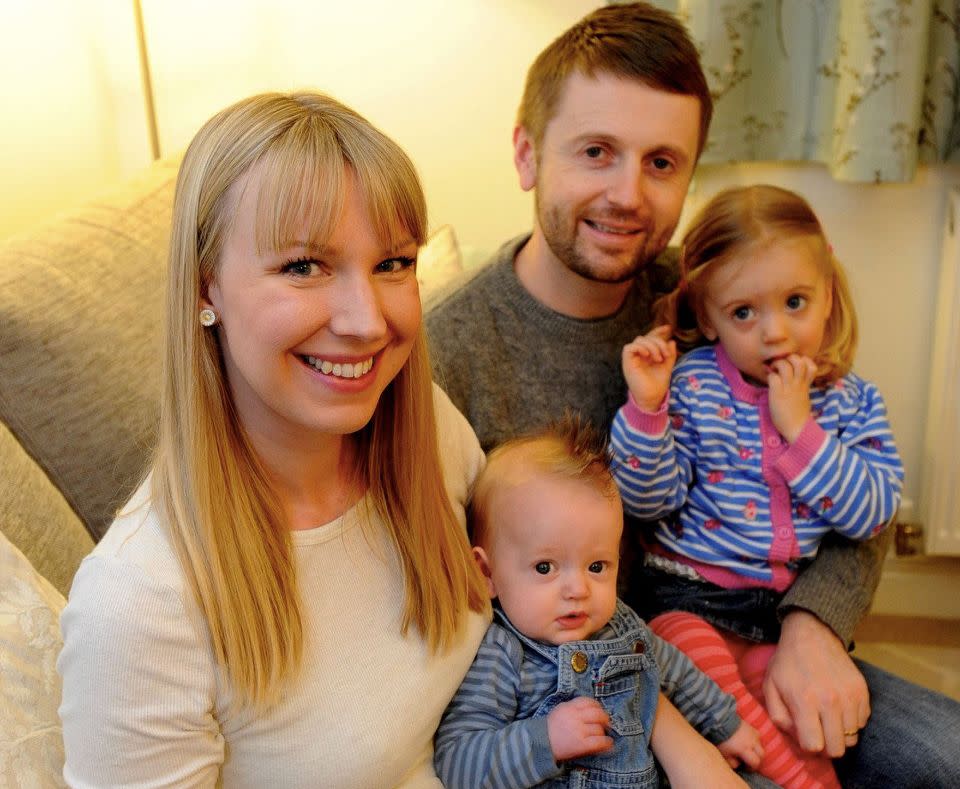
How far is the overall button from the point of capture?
1.18 metres

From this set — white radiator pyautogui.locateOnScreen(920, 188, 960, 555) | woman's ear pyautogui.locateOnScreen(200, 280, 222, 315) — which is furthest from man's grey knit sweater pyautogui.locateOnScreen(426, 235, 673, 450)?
white radiator pyautogui.locateOnScreen(920, 188, 960, 555)

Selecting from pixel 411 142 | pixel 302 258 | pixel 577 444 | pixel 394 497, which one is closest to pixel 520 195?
pixel 411 142

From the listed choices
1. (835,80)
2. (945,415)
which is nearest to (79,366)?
(835,80)

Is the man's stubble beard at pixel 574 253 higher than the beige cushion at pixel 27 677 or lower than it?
higher

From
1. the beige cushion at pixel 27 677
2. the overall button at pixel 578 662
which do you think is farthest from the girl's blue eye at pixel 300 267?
the overall button at pixel 578 662

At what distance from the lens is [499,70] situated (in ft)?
7.16

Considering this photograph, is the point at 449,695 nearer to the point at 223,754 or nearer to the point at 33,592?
the point at 223,754

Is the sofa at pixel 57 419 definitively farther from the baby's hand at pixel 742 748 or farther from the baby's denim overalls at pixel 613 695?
the baby's hand at pixel 742 748

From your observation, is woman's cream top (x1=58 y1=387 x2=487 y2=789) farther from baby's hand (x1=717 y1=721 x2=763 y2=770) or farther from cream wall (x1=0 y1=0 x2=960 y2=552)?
cream wall (x1=0 y1=0 x2=960 y2=552)

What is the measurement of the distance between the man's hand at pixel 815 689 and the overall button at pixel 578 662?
356mm

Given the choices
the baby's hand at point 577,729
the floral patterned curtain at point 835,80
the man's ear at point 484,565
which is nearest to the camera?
the baby's hand at point 577,729

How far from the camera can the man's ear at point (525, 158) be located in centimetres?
163

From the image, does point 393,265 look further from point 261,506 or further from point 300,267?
point 261,506

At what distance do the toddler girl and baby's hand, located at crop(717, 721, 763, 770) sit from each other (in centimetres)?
12
